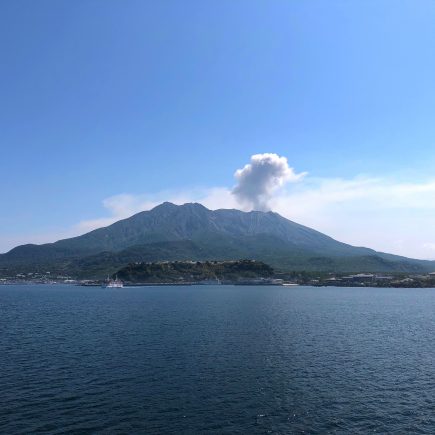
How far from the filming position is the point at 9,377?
4803cm

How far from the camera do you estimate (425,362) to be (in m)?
58.3

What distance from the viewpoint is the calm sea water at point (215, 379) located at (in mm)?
36219

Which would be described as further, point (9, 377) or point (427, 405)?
point (9, 377)

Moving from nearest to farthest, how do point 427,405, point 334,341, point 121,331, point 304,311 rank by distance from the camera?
point 427,405 < point 334,341 < point 121,331 < point 304,311

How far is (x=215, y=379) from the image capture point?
4856 centimetres

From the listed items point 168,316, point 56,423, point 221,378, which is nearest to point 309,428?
point 221,378

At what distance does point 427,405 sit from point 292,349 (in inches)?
1021

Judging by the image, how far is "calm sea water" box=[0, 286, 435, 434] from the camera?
36219 mm

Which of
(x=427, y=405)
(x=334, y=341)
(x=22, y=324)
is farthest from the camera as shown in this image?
(x=22, y=324)

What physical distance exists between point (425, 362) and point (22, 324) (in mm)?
78688

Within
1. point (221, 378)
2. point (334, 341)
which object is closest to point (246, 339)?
point (334, 341)

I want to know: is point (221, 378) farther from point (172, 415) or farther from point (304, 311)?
point (304, 311)

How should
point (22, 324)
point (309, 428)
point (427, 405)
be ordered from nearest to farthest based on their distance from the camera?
point (309, 428), point (427, 405), point (22, 324)

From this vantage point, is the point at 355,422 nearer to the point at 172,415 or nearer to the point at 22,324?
the point at 172,415
